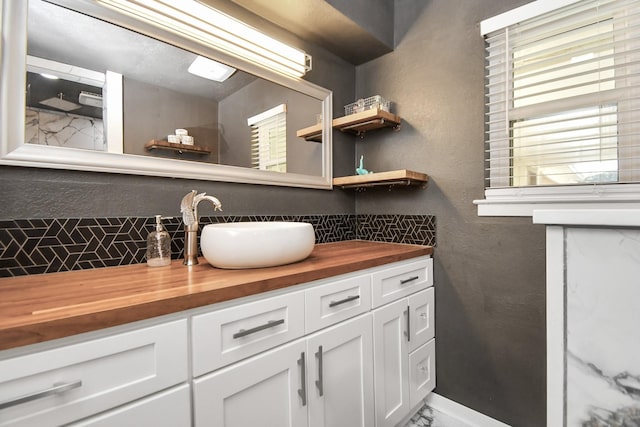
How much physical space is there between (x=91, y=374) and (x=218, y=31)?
131 cm

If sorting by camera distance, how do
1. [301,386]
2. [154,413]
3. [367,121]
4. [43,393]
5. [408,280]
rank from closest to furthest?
1. [43,393]
2. [154,413]
3. [301,386]
4. [408,280]
5. [367,121]

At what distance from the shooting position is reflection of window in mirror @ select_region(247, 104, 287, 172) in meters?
1.45

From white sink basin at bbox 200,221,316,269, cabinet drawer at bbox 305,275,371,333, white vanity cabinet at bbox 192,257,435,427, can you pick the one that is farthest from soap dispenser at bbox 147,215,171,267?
cabinet drawer at bbox 305,275,371,333

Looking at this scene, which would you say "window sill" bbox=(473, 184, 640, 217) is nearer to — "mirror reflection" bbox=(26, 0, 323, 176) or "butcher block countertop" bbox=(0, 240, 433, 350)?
"butcher block countertop" bbox=(0, 240, 433, 350)

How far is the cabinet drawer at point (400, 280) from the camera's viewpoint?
1221mm

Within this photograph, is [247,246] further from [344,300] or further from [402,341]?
[402,341]

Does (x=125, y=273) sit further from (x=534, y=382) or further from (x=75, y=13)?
(x=534, y=382)

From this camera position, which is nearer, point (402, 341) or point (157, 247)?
point (157, 247)

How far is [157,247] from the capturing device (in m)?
1.05

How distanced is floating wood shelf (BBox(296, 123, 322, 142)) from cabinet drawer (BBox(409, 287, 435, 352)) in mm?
1015

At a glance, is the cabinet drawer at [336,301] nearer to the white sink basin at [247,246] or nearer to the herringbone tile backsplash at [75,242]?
the white sink basin at [247,246]

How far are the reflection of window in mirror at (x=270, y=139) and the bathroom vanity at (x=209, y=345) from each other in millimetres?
548

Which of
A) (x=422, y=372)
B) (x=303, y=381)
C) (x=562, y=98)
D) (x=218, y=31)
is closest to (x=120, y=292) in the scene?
(x=303, y=381)

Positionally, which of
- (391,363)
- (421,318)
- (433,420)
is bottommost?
(433,420)
